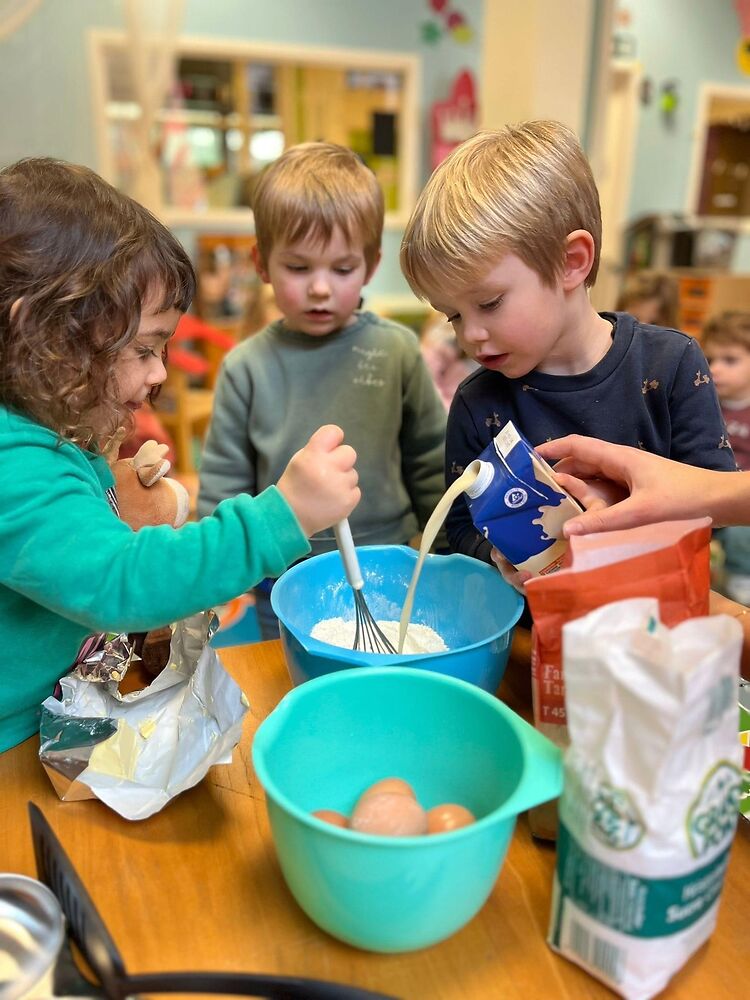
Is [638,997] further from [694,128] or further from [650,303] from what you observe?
[694,128]

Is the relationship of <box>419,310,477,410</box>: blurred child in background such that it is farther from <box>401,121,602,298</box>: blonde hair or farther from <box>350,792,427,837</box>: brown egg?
<box>350,792,427,837</box>: brown egg

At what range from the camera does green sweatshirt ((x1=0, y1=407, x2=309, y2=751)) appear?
656 mm

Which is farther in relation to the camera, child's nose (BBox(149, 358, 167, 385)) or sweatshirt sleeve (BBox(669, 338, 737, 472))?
sweatshirt sleeve (BBox(669, 338, 737, 472))

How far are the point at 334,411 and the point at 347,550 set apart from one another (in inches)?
22.9

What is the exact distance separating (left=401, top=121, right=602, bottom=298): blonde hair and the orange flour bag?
427 millimetres

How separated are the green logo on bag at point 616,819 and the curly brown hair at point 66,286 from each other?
58 cm

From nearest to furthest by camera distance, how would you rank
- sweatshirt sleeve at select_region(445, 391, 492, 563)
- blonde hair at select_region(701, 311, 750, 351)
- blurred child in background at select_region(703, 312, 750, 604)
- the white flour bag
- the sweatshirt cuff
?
the white flour bag < the sweatshirt cuff < sweatshirt sleeve at select_region(445, 391, 492, 563) < blurred child in background at select_region(703, 312, 750, 604) < blonde hair at select_region(701, 311, 750, 351)

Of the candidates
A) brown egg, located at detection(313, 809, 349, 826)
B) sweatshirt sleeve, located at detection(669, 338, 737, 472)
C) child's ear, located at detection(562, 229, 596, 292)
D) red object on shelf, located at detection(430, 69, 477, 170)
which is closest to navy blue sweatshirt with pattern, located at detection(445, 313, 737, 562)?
sweatshirt sleeve, located at detection(669, 338, 737, 472)

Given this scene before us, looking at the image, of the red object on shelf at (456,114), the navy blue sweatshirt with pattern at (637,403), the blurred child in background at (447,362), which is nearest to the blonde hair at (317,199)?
the navy blue sweatshirt with pattern at (637,403)

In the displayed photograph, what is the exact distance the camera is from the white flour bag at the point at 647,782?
463 millimetres

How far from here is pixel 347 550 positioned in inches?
31.4

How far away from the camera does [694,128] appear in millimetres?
5402

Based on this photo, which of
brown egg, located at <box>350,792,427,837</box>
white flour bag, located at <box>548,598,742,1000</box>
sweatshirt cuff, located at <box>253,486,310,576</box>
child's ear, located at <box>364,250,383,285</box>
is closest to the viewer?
white flour bag, located at <box>548,598,742,1000</box>

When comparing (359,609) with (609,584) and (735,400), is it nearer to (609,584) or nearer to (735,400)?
(609,584)
